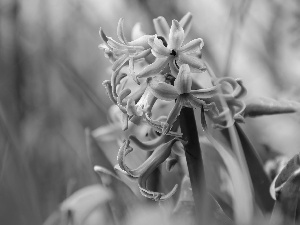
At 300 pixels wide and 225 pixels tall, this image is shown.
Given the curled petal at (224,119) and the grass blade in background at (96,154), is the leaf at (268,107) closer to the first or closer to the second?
the curled petal at (224,119)

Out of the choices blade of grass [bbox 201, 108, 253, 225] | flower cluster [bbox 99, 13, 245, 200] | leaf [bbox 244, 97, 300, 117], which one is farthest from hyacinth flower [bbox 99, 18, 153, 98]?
leaf [bbox 244, 97, 300, 117]

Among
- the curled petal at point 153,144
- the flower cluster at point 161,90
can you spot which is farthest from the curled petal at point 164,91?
the curled petal at point 153,144

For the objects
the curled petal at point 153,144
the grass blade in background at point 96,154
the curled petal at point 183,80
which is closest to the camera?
the curled petal at point 183,80

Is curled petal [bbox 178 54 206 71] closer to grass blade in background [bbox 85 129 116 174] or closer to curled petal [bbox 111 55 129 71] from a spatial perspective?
curled petal [bbox 111 55 129 71]

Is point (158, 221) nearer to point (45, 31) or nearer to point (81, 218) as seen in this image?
point (81, 218)

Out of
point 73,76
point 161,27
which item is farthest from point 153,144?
point 73,76

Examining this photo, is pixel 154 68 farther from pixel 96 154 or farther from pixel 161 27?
pixel 96 154

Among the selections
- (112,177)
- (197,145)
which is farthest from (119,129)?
(197,145)
